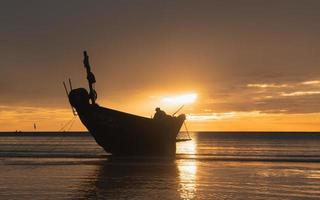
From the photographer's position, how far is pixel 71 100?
47375 mm

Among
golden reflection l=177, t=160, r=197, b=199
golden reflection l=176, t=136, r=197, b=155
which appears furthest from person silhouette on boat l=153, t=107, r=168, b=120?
golden reflection l=177, t=160, r=197, b=199

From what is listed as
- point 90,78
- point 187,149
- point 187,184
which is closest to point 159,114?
point 90,78

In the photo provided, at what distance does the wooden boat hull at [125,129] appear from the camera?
1858 inches

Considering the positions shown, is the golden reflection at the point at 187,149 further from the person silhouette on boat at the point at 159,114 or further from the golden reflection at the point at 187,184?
the golden reflection at the point at 187,184

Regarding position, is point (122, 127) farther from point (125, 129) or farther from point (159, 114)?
point (159, 114)

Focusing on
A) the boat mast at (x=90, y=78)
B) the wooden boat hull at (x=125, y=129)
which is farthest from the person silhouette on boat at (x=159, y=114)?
the boat mast at (x=90, y=78)

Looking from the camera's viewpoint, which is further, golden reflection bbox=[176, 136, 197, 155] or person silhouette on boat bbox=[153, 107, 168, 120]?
golden reflection bbox=[176, 136, 197, 155]

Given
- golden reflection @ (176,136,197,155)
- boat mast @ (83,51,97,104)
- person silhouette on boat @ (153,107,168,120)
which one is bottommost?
golden reflection @ (176,136,197,155)

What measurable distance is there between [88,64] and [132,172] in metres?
17.2

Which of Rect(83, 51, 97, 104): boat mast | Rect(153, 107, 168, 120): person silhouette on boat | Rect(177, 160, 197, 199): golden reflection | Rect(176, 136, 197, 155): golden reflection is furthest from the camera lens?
Rect(176, 136, 197, 155): golden reflection

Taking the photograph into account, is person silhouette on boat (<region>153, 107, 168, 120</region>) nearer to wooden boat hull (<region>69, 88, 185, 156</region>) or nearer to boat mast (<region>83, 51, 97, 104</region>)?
wooden boat hull (<region>69, 88, 185, 156</region>)

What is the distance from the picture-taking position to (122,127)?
47.3 metres

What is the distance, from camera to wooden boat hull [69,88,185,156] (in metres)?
47.2

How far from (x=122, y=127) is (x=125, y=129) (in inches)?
13.9
